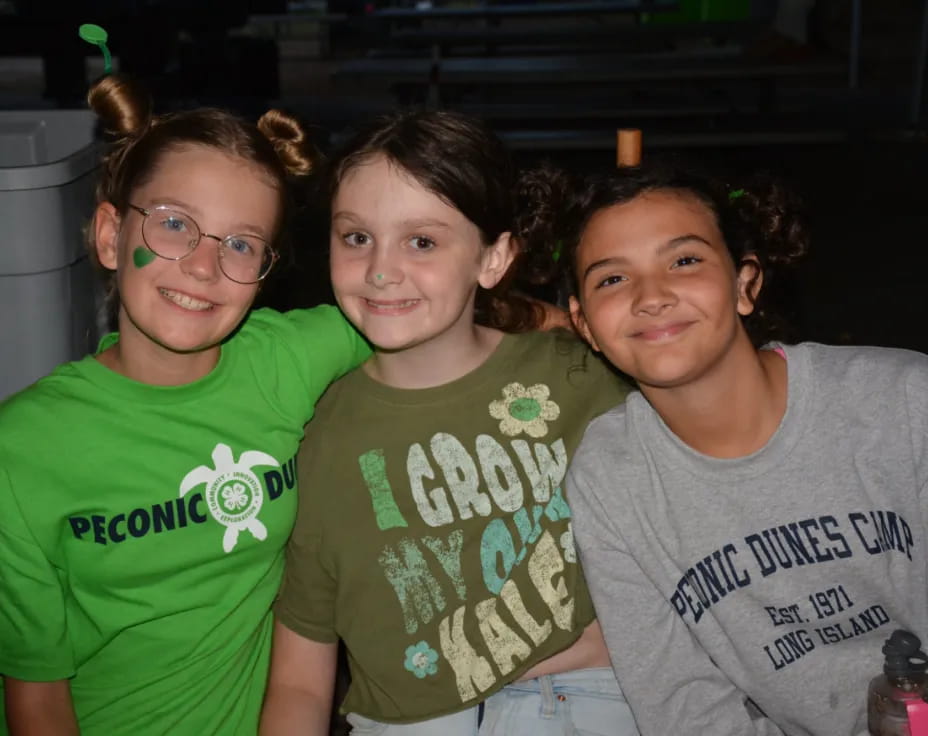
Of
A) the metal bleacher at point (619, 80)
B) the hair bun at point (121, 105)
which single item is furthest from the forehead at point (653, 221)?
the metal bleacher at point (619, 80)

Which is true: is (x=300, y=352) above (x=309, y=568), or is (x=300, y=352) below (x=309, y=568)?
above

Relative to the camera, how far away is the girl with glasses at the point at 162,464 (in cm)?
200

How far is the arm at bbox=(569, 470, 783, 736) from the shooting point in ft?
6.88

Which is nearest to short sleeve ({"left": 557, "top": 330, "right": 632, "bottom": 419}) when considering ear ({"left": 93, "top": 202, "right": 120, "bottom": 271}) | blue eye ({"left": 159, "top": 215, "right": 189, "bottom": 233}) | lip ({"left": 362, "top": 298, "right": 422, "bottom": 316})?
lip ({"left": 362, "top": 298, "right": 422, "bottom": 316})

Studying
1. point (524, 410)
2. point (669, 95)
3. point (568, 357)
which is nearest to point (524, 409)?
point (524, 410)

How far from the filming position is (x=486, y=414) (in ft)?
7.47

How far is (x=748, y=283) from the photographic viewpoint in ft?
7.61

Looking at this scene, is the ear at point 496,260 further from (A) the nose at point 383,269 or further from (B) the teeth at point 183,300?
(B) the teeth at point 183,300

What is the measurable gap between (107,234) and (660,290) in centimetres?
105

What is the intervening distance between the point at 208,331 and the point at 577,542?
2.57ft

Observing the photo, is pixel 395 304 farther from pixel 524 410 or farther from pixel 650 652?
pixel 650 652

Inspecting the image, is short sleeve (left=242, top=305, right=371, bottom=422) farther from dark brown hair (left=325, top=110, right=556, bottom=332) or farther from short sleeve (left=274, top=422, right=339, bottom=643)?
dark brown hair (left=325, top=110, right=556, bottom=332)

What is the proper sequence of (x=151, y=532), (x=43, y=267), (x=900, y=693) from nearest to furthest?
1. (x=900, y=693)
2. (x=151, y=532)
3. (x=43, y=267)

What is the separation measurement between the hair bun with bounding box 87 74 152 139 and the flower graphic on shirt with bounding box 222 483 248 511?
0.71 metres
